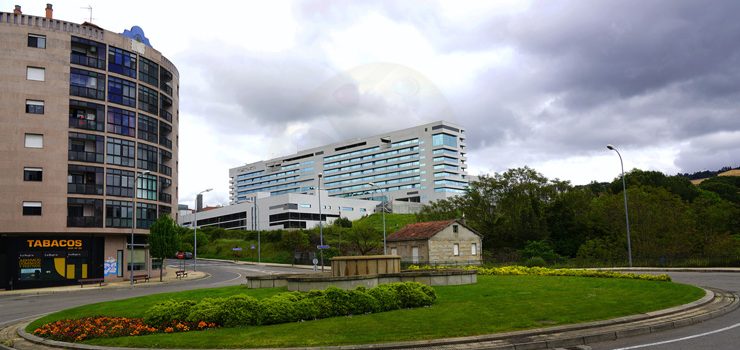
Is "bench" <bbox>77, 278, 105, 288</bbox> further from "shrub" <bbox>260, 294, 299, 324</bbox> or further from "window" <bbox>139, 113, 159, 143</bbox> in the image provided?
"shrub" <bbox>260, 294, 299, 324</bbox>

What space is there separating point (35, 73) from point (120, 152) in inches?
409

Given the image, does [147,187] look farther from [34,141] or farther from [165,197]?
[34,141]

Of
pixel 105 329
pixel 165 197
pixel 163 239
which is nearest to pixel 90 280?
pixel 163 239

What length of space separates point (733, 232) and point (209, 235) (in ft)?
333

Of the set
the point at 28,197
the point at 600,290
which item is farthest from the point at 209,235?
the point at 600,290

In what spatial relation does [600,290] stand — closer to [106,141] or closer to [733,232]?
[106,141]

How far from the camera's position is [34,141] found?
163ft

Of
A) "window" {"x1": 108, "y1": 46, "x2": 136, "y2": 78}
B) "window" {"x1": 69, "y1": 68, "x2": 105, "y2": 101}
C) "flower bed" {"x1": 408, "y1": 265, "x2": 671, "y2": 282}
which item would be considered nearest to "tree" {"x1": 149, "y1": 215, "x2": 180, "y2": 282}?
"window" {"x1": 69, "y1": 68, "x2": 105, "y2": 101}

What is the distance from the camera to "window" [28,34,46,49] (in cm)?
5025

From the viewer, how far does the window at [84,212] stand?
167 ft

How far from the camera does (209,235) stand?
126312 mm

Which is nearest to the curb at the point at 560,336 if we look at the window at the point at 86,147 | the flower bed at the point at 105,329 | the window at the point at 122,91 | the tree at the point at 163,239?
the flower bed at the point at 105,329

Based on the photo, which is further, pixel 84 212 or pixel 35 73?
pixel 84 212

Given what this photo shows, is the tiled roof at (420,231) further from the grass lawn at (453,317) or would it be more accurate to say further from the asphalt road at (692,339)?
the asphalt road at (692,339)
